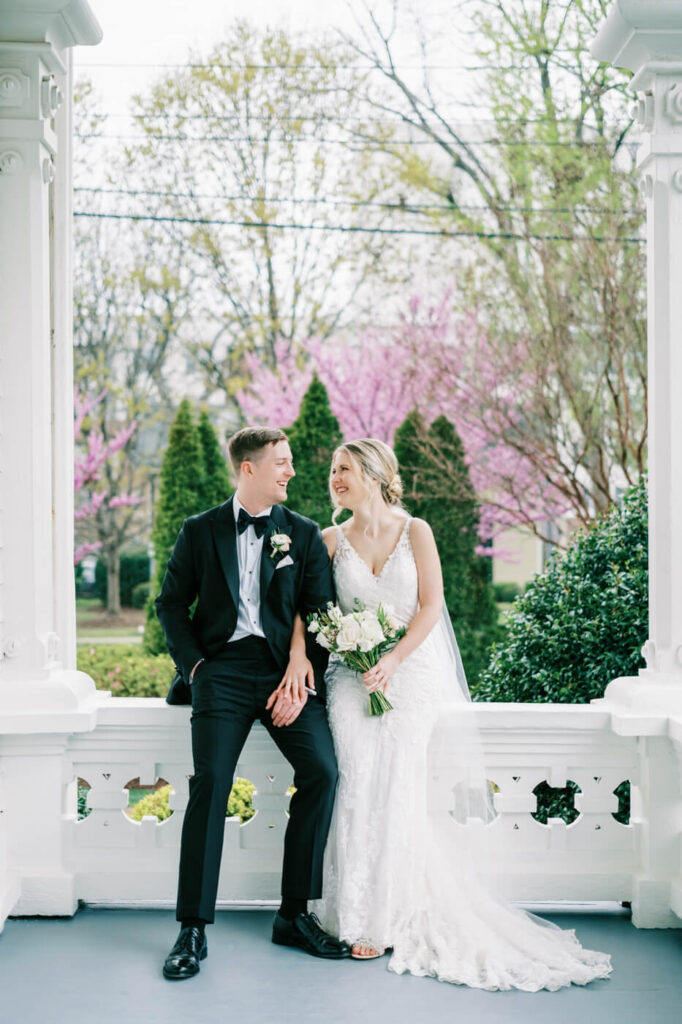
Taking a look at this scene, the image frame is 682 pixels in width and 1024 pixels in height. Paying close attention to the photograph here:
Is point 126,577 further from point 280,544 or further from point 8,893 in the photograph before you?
point 280,544

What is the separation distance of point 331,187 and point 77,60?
11.4 feet

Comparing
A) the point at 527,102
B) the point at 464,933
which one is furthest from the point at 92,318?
the point at 464,933

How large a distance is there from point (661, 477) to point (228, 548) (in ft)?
4.74

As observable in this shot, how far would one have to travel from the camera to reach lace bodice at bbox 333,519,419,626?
3.24 m

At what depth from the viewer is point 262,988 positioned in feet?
8.82

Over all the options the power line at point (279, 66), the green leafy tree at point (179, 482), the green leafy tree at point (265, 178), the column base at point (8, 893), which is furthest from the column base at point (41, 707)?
the power line at point (279, 66)

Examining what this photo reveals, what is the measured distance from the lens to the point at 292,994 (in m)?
2.65

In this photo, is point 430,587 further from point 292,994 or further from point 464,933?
point 292,994

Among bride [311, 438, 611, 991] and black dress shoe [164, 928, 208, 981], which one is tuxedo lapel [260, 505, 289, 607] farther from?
black dress shoe [164, 928, 208, 981]

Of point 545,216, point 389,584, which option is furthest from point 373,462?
point 545,216

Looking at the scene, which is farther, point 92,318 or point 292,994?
point 92,318

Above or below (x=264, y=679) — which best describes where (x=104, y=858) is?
below

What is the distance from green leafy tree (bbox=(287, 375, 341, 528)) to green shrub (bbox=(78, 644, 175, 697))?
1.69 m

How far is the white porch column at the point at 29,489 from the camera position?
3111 millimetres
